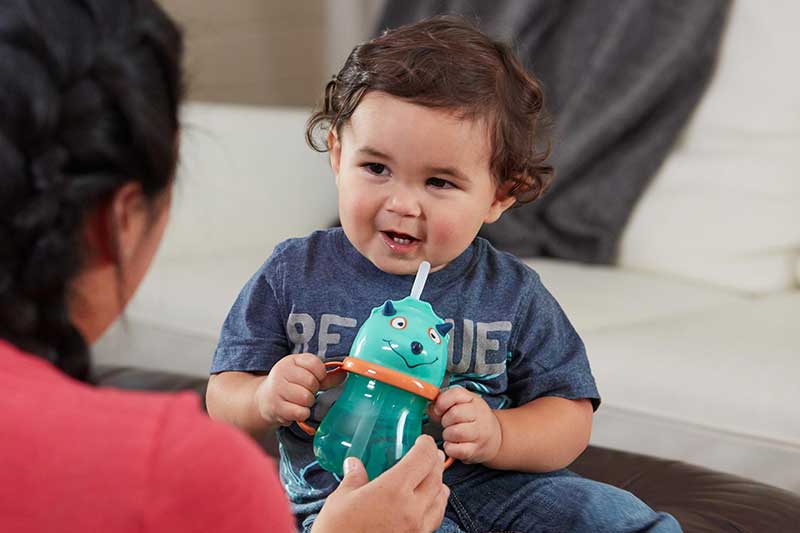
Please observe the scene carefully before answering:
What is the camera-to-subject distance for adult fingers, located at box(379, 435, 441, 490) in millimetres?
958

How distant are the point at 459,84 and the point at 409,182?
4.3 inches

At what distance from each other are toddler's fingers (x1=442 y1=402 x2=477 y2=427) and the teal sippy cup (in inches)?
1.3

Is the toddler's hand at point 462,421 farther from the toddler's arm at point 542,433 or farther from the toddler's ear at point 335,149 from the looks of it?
the toddler's ear at point 335,149

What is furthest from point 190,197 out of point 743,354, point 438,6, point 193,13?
point 743,354

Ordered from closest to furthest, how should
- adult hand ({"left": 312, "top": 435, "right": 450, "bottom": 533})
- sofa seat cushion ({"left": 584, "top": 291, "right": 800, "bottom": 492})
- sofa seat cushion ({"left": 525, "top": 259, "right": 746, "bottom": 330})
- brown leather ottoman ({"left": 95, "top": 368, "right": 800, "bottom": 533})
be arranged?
adult hand ({"left": 312, "top": 435, "right": 450, "bottom": 533}), brown leather ottoman ({"left": 95, "top": 368, "right": 800, "bottom": 533}), sofa seat cushion ({"left": 584, "top": 291, "right": 800, "bottom": 492}), sofa seat cushion ({"left": 525, "top": 259, "right": 746, "bottom": 330})

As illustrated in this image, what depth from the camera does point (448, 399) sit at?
105cm

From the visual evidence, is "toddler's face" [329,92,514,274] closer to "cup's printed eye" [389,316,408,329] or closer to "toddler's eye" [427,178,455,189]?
"toddler's eye" [427,178,455,189]

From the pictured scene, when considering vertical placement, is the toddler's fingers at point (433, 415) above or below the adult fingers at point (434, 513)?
above

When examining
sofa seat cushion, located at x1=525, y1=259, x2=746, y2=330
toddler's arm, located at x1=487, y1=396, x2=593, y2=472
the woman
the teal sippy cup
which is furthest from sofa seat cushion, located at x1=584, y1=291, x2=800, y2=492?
the woman

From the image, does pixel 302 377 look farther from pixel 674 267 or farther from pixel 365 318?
pixel 674 267

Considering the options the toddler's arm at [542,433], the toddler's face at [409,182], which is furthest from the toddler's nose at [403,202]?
the toddler's arm at [542,433]

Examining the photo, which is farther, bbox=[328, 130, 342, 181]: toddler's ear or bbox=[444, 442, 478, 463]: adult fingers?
bbox=[328, 130, 342, 181]: toddler's ear

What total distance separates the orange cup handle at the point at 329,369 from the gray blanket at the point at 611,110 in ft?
4.36

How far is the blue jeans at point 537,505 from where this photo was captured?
115 cm
